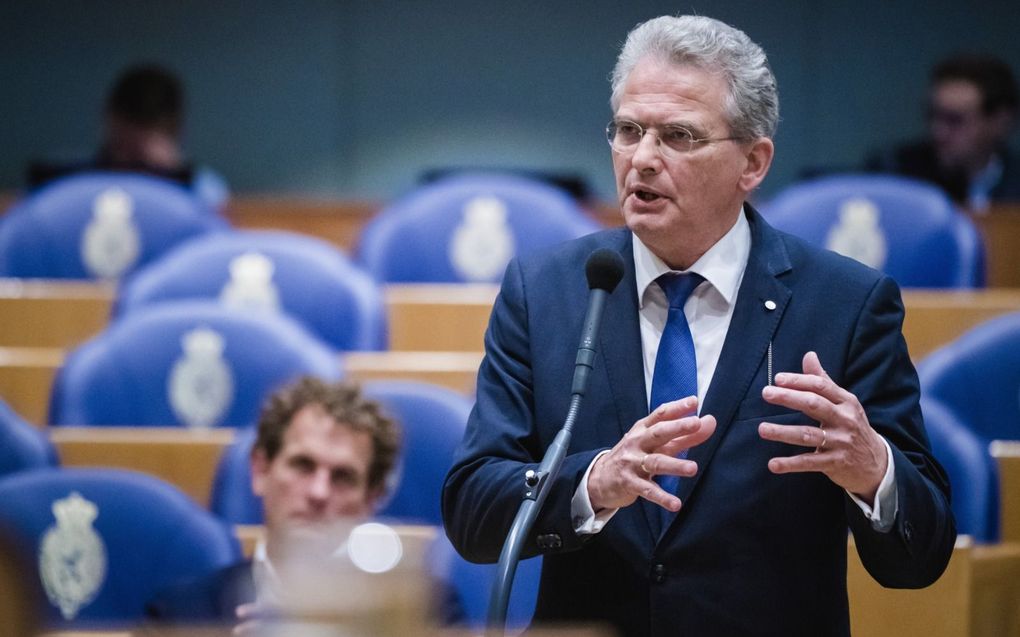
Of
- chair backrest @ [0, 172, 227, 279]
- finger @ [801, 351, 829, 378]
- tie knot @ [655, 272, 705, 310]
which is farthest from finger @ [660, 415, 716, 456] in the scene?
chair backrest @ [0, 172, 227, 279]

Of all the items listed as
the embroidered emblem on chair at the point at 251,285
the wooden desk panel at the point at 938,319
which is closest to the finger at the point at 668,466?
the wooden desk panel at the point at 938,319

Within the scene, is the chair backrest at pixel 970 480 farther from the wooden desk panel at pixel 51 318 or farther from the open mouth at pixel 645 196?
the wooden desk panel at pixel 51 318

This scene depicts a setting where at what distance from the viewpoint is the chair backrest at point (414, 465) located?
8.20ft

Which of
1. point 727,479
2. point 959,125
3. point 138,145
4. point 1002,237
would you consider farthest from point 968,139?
point 727,479

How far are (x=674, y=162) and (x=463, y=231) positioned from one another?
7.37 ft

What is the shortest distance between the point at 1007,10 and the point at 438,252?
2782mm

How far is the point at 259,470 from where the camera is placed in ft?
7.38

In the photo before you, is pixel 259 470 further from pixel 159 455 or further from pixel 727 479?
pixel 727 479

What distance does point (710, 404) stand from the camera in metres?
1.40

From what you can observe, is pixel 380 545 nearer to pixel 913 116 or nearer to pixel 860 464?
pixel 860 464

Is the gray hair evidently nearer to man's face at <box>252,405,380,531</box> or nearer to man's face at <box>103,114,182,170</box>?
man's face at <box>252,405,380,531</box>

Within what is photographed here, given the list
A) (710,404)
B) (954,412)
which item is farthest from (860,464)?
(954,412)

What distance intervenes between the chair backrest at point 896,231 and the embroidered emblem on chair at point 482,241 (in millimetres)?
649

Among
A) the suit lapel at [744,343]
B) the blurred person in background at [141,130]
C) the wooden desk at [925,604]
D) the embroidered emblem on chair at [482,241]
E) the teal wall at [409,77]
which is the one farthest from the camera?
the teal wall at [409,77]
